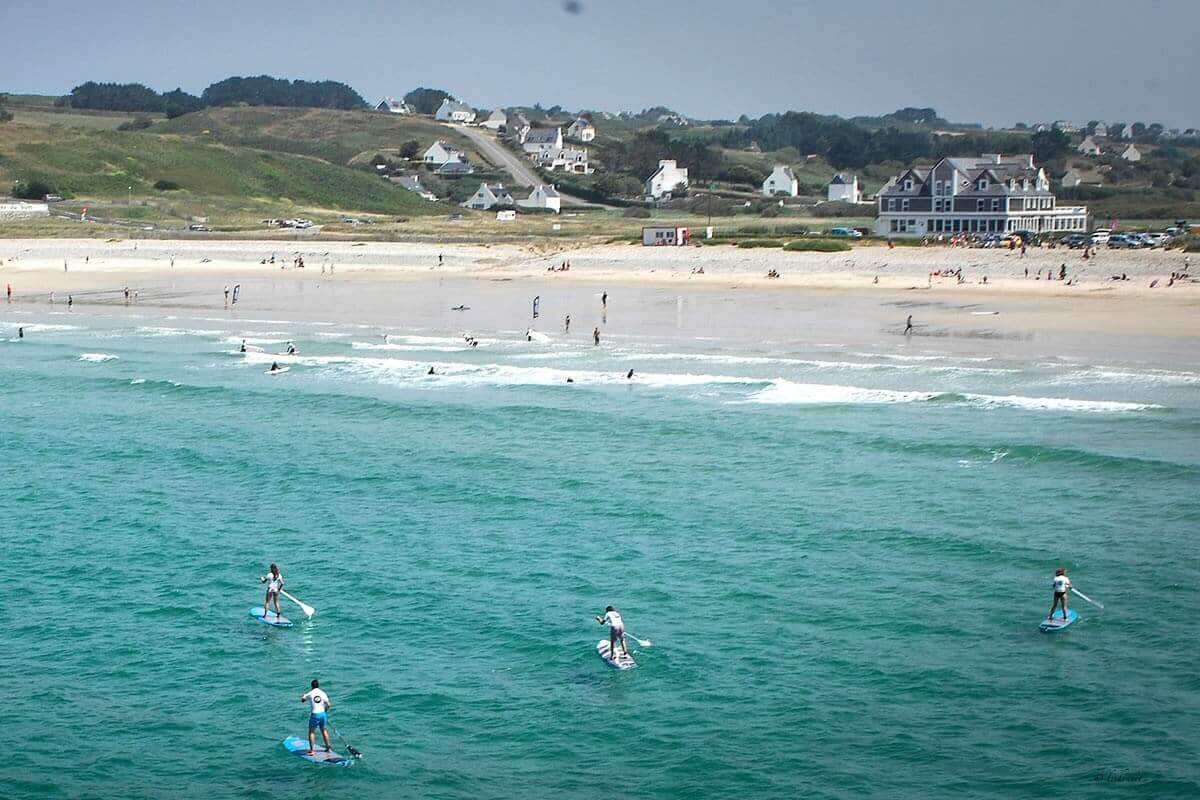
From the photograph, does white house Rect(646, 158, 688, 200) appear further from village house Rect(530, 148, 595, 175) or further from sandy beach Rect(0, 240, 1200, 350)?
sandy beach Rect(0, 240, 1200, 350)

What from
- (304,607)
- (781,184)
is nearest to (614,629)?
(304,607)

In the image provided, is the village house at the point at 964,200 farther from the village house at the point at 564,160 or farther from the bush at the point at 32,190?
the bush at the point at 32,190

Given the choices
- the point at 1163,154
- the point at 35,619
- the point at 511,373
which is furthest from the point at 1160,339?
the point at 1163,154

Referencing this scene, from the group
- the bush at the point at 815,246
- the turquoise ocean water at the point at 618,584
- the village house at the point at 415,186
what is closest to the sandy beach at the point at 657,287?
the bush at the point at 815,246

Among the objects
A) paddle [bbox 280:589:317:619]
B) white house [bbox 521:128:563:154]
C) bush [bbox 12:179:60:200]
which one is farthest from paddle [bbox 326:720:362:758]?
white house [bbox 521:128:563:154]

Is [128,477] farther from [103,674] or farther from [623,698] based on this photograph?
[623,698]

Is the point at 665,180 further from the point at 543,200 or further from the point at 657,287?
the point at 657,287
